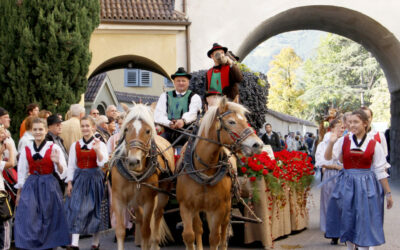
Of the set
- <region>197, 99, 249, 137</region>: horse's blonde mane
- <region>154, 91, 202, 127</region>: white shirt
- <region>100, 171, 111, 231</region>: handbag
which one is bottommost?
<region>100, 171, 111, 231</region>: handbag

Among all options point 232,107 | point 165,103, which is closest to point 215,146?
point 232,107

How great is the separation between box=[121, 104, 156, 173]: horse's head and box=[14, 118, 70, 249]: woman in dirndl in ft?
4.40

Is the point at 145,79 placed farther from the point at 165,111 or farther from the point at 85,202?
the point at 165,111

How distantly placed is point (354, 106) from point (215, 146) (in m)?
41.0

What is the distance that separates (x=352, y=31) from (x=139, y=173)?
15.4 m

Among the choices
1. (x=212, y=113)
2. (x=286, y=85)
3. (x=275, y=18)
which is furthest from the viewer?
(x=286, y=85)

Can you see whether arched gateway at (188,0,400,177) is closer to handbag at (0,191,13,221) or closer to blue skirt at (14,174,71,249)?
blue skirt at (14,174,71,249)

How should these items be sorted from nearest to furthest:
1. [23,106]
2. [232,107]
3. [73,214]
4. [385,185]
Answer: [232,107] → [385,185] → [73,214] → [23,106]

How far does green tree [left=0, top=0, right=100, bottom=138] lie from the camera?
47.2 ft

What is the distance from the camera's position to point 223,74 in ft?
26.4

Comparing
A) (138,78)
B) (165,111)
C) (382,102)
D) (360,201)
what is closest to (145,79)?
(138,78)

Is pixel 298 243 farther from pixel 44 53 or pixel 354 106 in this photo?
pixel 354 106

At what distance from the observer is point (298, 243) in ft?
29.1

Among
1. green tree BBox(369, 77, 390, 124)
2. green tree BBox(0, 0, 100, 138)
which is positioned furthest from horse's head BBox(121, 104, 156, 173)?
green tree BBox(369, 77, 390, 124)
